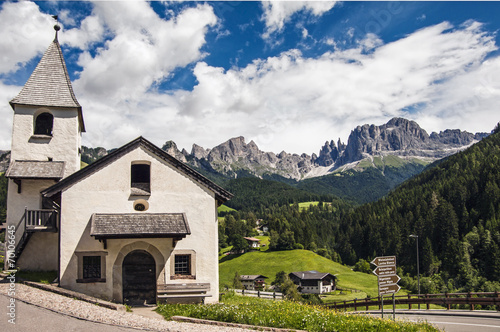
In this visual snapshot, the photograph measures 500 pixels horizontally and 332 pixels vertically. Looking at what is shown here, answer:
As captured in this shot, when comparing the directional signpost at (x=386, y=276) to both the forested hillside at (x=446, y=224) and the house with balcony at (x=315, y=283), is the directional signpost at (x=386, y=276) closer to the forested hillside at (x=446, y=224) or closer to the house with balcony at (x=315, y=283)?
the forested hillside at (x=446, y=224)

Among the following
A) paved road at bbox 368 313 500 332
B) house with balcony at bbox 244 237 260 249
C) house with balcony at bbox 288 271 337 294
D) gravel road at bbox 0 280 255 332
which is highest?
gravel road at bbox 0 280 255 332

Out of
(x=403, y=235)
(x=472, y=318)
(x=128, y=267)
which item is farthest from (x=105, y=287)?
(x=403, y=235)

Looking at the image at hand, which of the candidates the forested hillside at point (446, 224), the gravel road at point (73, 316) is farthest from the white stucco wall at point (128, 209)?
the forested hillside at point (446, 224)

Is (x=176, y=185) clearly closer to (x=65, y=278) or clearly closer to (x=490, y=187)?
(x=65, y=278)

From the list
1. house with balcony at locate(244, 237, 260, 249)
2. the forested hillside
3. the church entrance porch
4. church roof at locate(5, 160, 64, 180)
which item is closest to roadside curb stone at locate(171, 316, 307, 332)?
the church entrance porch

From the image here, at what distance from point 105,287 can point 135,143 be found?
7.58 meters

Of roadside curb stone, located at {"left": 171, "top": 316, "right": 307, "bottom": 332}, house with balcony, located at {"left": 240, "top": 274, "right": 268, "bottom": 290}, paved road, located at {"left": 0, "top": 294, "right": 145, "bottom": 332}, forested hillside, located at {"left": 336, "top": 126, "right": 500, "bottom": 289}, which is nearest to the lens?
paved road, located at {"left": 0, "top": 294, "right": 145, "bottom": 332}

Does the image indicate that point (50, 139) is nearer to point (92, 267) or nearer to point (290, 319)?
point (92, 267)

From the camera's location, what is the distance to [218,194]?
21844 mm

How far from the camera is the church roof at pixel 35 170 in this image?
23.3 meters

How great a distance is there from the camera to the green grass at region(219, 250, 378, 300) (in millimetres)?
101312

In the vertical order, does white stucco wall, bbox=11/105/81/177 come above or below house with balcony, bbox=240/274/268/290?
above

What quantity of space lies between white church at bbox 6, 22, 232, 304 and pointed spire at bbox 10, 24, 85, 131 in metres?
4.40

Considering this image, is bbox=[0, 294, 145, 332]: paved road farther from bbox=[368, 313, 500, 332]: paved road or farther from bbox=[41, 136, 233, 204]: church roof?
bbox=[368, 313, 500, 332]: paved road
